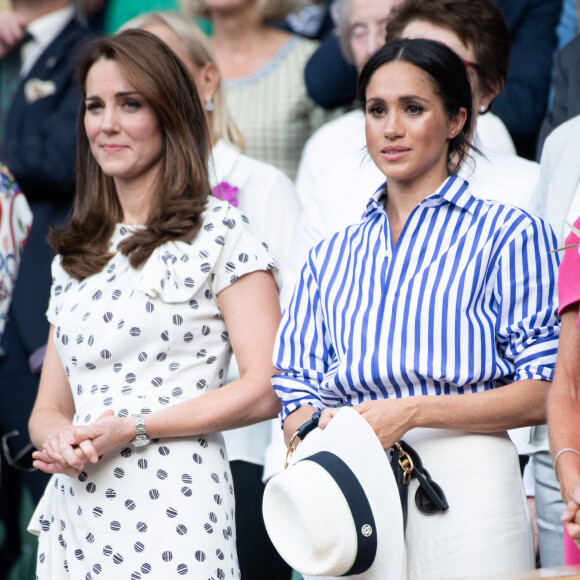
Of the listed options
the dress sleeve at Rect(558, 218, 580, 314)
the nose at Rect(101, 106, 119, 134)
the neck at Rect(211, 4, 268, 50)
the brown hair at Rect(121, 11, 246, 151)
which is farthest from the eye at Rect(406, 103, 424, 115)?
the neck at Rect(211, 4, 268, 50)

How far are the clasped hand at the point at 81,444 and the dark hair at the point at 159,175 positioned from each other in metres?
0.45

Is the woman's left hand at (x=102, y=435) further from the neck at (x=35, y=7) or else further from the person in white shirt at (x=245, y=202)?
the neck at (x=35, y=7)

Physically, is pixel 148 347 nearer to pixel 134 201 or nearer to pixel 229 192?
pixel 134 201

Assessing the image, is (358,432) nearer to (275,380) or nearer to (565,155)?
(275,380)

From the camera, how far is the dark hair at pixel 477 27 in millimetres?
3391

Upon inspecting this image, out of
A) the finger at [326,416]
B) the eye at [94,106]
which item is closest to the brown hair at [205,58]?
the eye at [94,106]

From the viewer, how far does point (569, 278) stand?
239cm

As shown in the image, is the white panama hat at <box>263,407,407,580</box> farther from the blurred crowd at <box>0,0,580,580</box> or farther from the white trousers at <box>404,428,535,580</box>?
the blurred crowd at <box>0,0,580,580</box>

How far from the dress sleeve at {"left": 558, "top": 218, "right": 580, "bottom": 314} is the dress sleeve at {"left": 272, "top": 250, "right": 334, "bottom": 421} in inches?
23.0

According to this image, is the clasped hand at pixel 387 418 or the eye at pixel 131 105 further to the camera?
the eye at pixel 131 105

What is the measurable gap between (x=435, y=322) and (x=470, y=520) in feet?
1.45

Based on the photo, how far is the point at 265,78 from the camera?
15.2 feet

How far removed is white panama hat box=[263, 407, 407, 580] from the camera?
223 centimetres

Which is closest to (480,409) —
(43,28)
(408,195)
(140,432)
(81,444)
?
(408,195)
